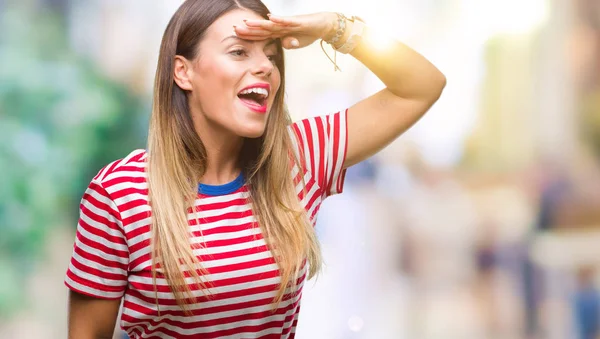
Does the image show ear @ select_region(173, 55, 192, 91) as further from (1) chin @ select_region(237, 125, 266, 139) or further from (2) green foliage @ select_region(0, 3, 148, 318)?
(2) green foliage @ select_region(0, 3, 148, 318)

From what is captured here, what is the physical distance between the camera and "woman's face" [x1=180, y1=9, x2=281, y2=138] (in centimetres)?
119

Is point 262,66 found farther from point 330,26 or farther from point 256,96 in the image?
Result: point 330,26

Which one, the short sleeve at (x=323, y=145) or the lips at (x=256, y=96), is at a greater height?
the lips at (x=256, y=96)

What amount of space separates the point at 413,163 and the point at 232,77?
4.80ft

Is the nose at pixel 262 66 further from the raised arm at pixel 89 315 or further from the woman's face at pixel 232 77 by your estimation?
the raised arm at pixel 89 315

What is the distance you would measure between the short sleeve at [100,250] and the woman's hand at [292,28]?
12.6 inches

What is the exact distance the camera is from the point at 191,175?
3.98 ft

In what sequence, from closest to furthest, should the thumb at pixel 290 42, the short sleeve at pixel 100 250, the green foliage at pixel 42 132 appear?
1. the short sleeve at pixel 100 250
2. the thumb at pixel 290 42
3. the green foliage at pixel 42 132

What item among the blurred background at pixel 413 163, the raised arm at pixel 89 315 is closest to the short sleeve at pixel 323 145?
the raised arm at pixel 89 315

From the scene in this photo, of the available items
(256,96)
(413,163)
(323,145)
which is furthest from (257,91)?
(413,163)

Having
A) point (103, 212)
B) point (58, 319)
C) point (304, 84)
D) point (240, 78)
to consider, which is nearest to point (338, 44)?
point (240, 78)

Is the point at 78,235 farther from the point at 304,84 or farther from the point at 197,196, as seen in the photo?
the point at 304,84

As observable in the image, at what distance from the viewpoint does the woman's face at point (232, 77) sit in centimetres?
119

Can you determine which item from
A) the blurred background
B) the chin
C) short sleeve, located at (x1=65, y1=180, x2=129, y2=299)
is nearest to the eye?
the chin
